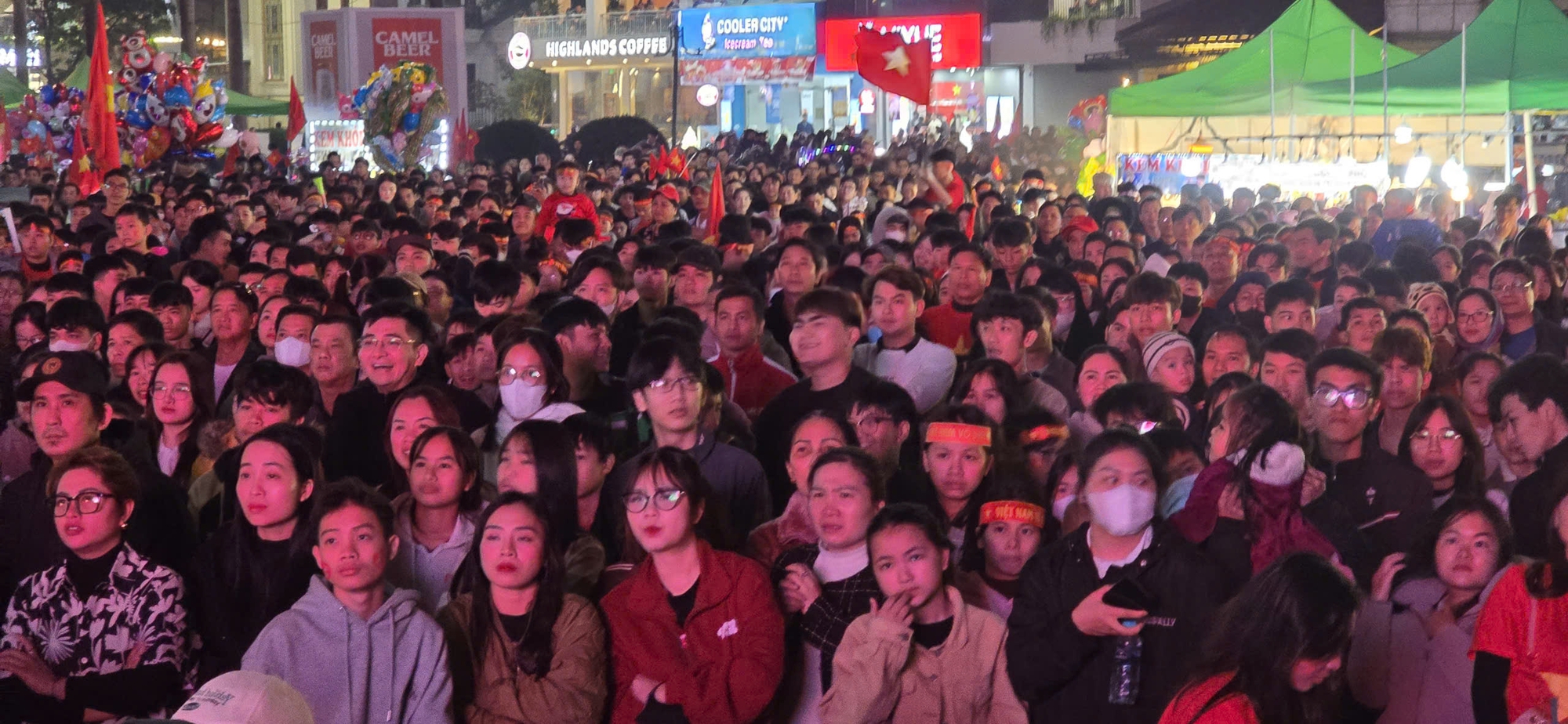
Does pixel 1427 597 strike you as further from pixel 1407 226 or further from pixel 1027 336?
pixel 1407 226

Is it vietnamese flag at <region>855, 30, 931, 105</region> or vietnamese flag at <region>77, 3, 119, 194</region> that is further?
vietnamese flag at <region>855, 30, 931, 105</region>

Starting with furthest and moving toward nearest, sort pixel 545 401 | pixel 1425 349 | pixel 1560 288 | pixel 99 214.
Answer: pixel 99 214 < pixel 1560 288 < pixel 1425 349 < pixel 545 401

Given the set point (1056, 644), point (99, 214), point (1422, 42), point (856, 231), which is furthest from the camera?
point (1422, 42)

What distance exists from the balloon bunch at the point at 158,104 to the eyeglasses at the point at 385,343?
1370cm

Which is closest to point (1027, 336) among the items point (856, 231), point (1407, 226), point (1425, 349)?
point (1425, 349)

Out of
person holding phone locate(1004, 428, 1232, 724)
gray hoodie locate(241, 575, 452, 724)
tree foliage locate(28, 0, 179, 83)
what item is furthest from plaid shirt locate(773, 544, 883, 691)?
tree foliage locate(28, 0, 179, 83)

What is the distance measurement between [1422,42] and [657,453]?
86.5ft

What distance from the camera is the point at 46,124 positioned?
27.0 metres

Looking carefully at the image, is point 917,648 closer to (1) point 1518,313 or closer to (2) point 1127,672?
(2) point 1127,672

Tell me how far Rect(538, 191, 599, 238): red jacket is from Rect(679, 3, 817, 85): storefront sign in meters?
27.7

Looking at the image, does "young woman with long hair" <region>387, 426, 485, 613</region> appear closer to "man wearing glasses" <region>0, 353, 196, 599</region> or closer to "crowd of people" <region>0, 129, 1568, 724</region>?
"crowd of people" <region>0, 129, 1568, 724</region>

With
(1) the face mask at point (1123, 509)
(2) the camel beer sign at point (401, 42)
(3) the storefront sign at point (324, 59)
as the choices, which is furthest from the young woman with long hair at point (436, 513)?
(3) the storefront sign at point (324, 59)

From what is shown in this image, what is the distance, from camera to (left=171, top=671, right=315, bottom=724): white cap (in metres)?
2.42

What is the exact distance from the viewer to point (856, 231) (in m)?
11.5
